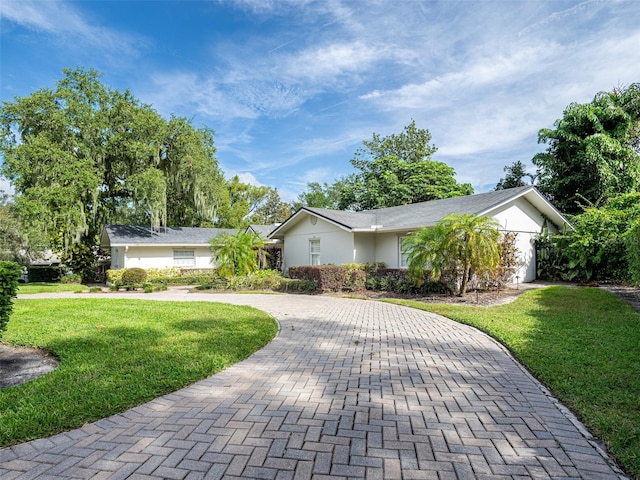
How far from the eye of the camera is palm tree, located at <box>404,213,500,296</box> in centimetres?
1130

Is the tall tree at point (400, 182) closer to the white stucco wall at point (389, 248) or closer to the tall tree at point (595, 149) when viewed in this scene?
the tall tree at point (595, 149)

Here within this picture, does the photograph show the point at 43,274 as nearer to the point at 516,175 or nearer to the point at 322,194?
the point at 322,194

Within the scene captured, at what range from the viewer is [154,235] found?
2317cm

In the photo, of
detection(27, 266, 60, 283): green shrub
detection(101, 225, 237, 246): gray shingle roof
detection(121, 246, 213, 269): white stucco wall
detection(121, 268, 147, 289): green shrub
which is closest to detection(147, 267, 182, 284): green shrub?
detection(121, 246, 213, 269): white stucco wall

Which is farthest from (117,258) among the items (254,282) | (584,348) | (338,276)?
(584,348)

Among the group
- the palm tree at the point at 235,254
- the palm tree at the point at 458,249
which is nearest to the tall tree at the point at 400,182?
the palm tree at the point at 235,254

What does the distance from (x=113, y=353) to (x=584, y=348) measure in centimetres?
751

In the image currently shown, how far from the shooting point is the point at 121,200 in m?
24.8

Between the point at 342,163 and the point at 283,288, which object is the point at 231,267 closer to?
the point at 283,288

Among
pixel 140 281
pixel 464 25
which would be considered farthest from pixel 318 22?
pixel 140 281

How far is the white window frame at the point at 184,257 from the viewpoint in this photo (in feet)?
77.2

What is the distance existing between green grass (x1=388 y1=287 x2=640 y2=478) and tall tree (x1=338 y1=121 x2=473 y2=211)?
19218mm

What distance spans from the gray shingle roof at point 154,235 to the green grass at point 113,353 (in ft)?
38.2

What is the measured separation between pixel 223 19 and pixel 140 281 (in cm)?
1349
